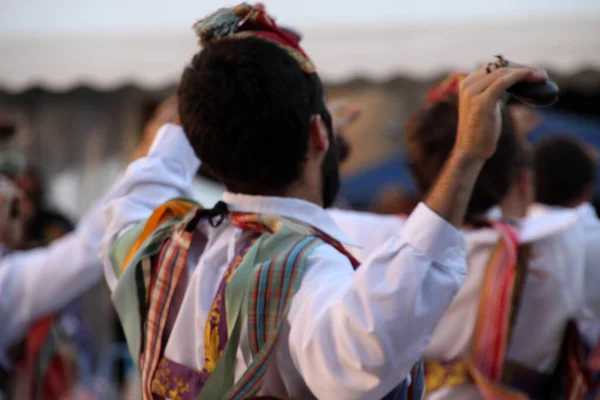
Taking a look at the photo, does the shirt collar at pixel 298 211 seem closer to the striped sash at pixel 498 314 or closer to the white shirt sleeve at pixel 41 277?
the striped sash at pixel 498 314

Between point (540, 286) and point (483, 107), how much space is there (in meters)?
1.03

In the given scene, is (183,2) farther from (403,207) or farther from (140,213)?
(140,213)

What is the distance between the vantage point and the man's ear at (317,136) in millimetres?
1206

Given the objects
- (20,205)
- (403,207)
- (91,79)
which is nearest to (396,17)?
(403,207)

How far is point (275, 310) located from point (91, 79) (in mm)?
3432

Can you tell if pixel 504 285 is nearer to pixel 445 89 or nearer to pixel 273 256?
pixel 445 89

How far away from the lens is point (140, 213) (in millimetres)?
1525

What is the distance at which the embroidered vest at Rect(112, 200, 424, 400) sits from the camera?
1074 millimetres

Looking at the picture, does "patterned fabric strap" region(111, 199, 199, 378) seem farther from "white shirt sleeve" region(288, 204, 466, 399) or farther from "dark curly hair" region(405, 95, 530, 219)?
"dark curly hair" region(405, 95, 530, 219)

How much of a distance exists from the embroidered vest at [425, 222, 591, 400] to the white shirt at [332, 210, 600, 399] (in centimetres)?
2

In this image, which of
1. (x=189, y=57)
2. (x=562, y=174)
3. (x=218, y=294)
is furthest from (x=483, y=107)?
(x=189, y=57)

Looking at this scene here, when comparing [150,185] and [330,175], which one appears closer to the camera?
[330,175]

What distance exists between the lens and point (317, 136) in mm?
1212

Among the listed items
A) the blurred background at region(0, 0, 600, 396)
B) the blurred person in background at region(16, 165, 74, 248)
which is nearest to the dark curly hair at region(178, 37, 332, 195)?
the blurred background at region(0, 0, 600, 396)
